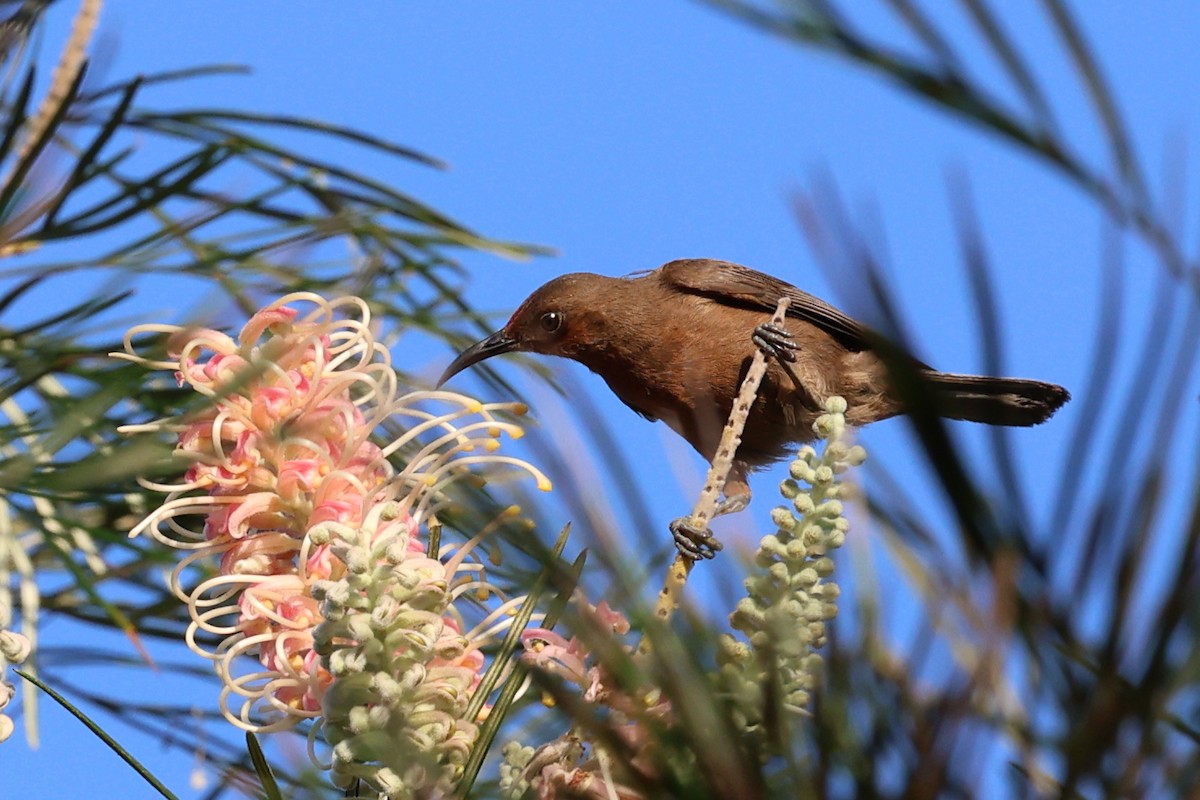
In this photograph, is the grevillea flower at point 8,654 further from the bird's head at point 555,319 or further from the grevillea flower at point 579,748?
the bird's head at point 555,319

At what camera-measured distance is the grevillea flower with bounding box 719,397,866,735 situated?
902 millimetres

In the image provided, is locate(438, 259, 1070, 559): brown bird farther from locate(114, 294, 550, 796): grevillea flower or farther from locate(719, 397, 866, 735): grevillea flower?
locate(719, 397, 866, 735): grevillea flower

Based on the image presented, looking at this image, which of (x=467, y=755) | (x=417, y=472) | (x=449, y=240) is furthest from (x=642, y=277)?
(x=467, y=755)

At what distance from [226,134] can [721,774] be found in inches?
85.2

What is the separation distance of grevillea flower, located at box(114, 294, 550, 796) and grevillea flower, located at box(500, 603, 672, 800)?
0.10 m

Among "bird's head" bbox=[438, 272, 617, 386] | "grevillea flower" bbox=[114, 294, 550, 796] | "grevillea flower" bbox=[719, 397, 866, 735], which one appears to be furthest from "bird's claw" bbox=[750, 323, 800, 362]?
"grevillea flower" bbox=[719, 397, 866, 735]

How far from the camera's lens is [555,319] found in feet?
15.2

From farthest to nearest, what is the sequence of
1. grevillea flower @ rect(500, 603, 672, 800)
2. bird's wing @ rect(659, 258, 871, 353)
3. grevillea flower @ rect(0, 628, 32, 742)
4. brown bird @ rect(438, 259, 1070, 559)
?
bird's wing @ rect(659, 258, 871, 353)
brown bird @ rect(438, 259, 1070, 559)
grevillea flower @ rect(0, 628, 32, 742)
grevillea flower @ rect(500, 603, 672, 800)

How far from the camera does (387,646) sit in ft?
4.15

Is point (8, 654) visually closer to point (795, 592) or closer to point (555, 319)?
point (795, 592)

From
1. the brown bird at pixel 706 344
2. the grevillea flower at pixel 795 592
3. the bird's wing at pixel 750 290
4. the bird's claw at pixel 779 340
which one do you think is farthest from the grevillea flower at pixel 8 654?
the bird's wing at pixel 750 290

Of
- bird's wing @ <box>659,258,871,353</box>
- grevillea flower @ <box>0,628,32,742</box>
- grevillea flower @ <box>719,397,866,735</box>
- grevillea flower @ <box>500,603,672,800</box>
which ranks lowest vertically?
grevillea flower @ <box>0,628,32,742</box>

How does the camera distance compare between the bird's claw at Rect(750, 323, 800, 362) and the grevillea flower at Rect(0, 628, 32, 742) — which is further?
the bird's claw at Rect(750, 323, 800, 362)

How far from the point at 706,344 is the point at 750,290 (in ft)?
0.83
